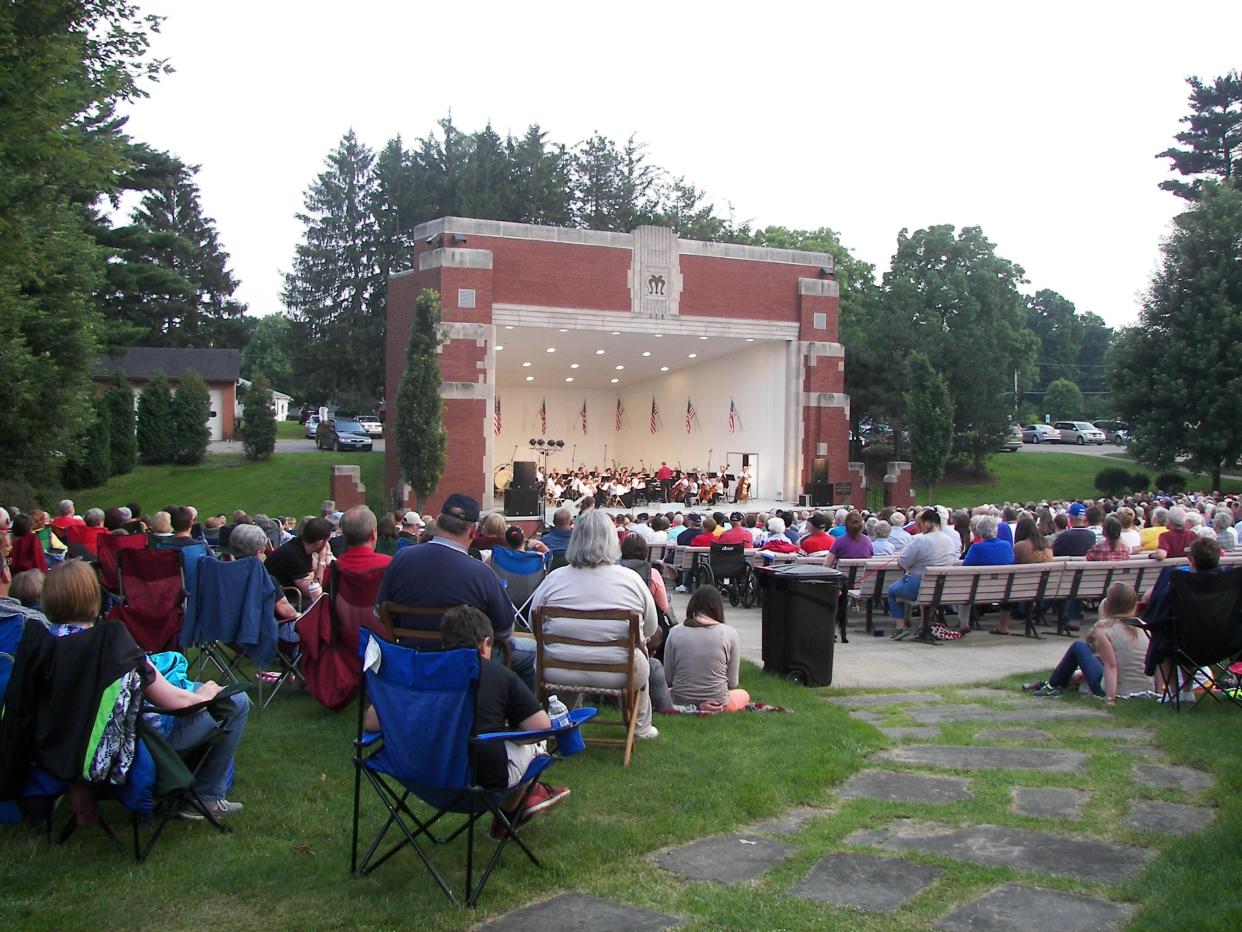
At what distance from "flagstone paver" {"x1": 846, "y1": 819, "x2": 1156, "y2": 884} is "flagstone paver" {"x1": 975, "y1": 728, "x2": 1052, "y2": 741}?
1.82 meters

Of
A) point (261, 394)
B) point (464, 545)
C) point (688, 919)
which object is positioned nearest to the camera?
point (688, 919)

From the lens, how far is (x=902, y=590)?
1063 centimetres

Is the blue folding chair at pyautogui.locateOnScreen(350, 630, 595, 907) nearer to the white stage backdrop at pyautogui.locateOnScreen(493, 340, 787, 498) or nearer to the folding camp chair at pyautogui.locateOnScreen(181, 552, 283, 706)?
the folding camp chair at pyautogui.locateOnScreen(181, 552, 283, 706)

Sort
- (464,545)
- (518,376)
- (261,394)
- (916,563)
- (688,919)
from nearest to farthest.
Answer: (688,919), (464,545), (916,563), (261,394), (518,376)

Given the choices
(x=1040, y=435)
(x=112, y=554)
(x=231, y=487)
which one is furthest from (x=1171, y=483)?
(x=112, y=554)

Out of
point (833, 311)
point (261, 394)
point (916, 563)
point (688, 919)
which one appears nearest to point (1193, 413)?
point (833, 311)

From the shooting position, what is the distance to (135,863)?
4.21 meters

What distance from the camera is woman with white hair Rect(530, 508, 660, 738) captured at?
224 inches

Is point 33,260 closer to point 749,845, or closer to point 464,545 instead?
point 464,545

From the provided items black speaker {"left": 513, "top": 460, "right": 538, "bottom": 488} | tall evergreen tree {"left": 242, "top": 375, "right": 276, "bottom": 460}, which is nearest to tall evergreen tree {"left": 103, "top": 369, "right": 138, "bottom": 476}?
tall evergreen tree {"left": 242, "top": 375, "right": 276, "bottom": 460}

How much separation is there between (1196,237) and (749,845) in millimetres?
34503

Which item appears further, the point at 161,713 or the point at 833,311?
the point at 833,311

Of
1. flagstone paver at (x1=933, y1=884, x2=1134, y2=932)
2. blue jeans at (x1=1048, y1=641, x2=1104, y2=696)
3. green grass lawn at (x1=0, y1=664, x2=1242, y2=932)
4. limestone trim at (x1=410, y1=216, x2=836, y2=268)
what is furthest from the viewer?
limestone trim at (x1=410, y1=216, x2=836, y2=268)

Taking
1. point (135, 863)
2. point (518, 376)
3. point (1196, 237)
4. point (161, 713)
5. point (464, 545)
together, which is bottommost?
point (135, 863)
